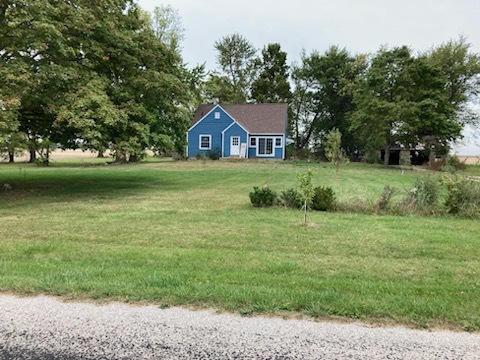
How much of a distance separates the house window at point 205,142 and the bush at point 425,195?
92.6ft

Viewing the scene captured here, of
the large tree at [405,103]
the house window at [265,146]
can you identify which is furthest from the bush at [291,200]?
the house window at [265,146]

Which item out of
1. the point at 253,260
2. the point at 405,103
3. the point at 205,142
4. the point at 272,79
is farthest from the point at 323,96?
the point at 253,260

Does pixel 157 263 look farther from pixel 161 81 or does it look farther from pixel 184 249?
pixel 161 81

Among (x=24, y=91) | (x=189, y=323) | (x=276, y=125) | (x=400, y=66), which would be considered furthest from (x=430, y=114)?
(x=189, y=323)

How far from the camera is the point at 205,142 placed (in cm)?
3662

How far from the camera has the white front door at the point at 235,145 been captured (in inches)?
1403

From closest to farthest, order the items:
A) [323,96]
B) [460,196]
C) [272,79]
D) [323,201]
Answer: [460,196] < [323,201] < [323,96] < [272,79]

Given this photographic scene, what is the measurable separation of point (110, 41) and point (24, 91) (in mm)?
4236

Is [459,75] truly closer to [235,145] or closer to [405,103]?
[405,103]

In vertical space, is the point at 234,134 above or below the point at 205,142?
above

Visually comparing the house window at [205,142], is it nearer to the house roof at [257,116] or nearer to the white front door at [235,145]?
the house roof at [257,116]

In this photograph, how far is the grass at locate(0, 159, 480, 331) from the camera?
3.58 meters

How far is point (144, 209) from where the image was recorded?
9414mm

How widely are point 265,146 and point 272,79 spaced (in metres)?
18.8
